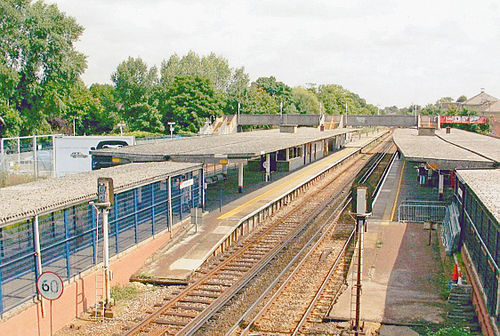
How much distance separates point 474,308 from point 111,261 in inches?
386

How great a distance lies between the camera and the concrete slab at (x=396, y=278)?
12.9 metres

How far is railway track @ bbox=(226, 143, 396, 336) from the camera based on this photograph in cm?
1238

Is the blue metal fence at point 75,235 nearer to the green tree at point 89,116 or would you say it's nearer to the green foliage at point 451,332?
the green foliage at point 451,332

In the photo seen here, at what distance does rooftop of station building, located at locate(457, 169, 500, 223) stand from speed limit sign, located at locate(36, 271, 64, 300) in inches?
353

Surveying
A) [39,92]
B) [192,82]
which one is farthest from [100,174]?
[192,82]

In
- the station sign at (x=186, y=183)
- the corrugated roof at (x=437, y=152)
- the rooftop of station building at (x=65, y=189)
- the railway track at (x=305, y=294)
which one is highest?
the corrugated roof at (x=437, y=152)

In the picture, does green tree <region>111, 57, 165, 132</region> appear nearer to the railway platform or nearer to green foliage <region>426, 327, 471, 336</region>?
the railway platform

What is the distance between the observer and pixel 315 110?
115875mm

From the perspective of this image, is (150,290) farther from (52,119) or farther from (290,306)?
(52,119)

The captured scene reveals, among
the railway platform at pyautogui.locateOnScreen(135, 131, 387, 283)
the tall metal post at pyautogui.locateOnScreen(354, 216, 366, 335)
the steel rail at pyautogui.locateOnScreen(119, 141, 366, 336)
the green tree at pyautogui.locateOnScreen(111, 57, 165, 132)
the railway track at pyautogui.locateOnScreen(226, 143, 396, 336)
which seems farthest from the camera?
the green tree at pyautogui.locateOnScreen(111, 57, 165, 132)

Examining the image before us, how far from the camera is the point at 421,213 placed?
24547 mm

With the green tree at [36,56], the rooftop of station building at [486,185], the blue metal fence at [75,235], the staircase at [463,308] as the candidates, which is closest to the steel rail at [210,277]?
the blue metal fence at [75,235]

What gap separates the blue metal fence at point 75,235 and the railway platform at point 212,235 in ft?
2.96

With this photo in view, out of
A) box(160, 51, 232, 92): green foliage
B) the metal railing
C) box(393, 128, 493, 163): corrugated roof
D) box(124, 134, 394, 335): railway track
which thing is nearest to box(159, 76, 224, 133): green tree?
box(160, 51, 232, 92): green foliage
